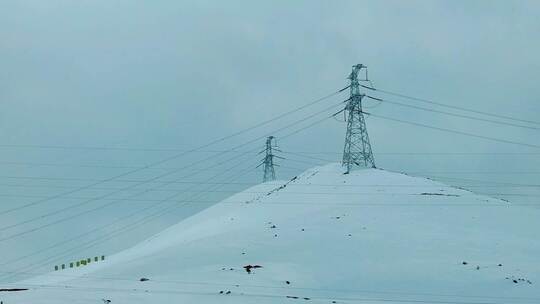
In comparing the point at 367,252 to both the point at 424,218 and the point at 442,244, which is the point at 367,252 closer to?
the point at 442,244

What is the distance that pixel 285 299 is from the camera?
3938 centimetres

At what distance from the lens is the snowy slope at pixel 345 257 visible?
4100 cm

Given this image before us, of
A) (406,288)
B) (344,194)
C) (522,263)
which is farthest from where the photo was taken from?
(344,194)

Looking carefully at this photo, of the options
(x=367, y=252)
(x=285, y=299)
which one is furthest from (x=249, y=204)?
(x=285, y=299)

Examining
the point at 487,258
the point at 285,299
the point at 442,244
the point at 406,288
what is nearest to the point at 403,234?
the point at 442,244

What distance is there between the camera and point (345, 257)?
48625mm

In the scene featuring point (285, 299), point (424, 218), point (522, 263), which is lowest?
point (285, 299)

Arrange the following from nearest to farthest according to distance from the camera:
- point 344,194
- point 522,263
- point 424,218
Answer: point 522,263 → point 424,218 → point 344,194

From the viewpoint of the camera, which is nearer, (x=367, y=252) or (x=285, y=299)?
(x=285, y=299)

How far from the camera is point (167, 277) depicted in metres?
43.9

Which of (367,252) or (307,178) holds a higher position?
(307,178)

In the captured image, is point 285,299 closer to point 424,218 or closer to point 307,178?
point 424,218

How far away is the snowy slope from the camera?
41000 millimetres

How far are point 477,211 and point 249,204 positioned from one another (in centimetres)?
2229
